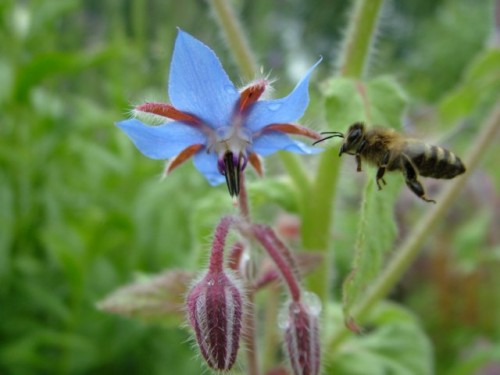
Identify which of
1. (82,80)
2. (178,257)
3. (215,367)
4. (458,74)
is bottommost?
(215,367)

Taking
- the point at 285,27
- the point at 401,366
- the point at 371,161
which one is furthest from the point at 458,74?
the point at 371,161

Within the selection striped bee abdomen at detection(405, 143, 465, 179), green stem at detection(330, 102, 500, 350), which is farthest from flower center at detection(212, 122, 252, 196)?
green stem at detection(330, 102, 500, 350)

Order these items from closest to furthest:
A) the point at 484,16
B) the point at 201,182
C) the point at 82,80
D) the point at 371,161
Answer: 1. the point at 371,161
2. the point at 201,182
3. the point at 82,80
4. the point at 484,16

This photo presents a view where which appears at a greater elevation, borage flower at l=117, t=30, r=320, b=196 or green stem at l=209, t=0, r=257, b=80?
green stem at l=209, t=0, r=257, b=80

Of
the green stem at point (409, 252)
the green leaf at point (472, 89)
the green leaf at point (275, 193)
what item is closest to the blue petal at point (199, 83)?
the green leaf at point (275, 193)

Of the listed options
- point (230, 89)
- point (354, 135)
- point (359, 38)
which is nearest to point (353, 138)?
point (354, 135)

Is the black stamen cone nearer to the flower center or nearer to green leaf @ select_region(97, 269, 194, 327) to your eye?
the flower center

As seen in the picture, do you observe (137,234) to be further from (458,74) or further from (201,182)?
(458,74)
